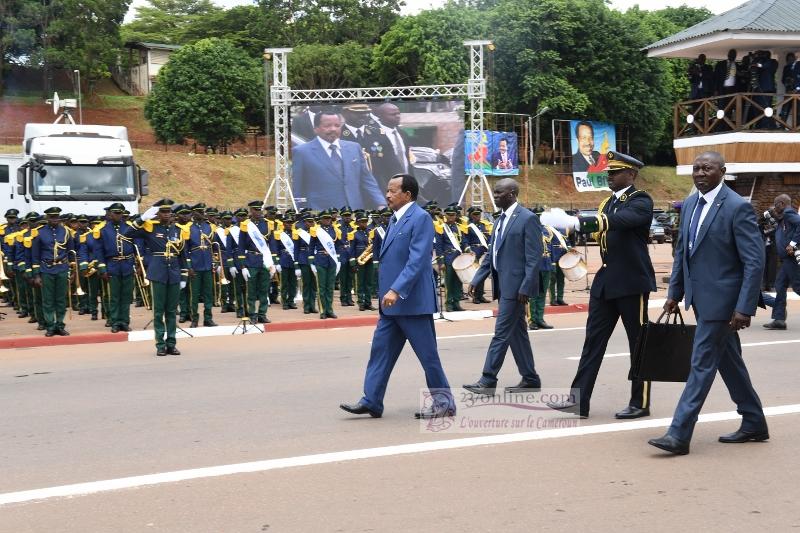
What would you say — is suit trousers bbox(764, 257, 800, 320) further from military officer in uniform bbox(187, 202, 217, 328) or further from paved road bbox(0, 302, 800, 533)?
military officer in uniform bbox(187, 202, 217, 328)

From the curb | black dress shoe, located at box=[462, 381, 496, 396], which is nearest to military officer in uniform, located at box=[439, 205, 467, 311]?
the curb

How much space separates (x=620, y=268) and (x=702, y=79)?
66.1ft

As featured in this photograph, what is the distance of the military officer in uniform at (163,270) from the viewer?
43.6ft

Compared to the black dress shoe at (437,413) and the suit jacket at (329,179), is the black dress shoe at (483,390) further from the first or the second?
the suit jacket at (329,179)

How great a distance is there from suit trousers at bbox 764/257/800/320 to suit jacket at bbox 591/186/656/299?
25.8 feet

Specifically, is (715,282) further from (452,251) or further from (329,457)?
(452,251)

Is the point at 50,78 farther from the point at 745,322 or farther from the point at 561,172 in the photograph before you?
the point at 745,322

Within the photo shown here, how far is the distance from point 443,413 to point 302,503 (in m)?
2.54

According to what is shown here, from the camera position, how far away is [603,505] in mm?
5859

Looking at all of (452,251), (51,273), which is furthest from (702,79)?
(51,273)

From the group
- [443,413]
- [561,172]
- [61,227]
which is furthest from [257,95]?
[443,413]

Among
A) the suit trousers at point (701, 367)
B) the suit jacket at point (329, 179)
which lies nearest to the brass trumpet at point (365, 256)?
A: the suit trousers at point (701, 367)

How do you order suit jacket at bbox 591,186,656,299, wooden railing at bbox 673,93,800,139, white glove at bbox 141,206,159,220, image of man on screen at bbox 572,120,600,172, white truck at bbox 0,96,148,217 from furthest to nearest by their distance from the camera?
image of man on screen at bbox 572,120,600,172 < wooden railing at bbox 673,93,800,139 < white truck at bbox 0,96,148,217 < white glove at bbox 141,206,159,220 < suit jacket at bbox 591,186,656,299

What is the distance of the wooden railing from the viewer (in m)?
24.8
